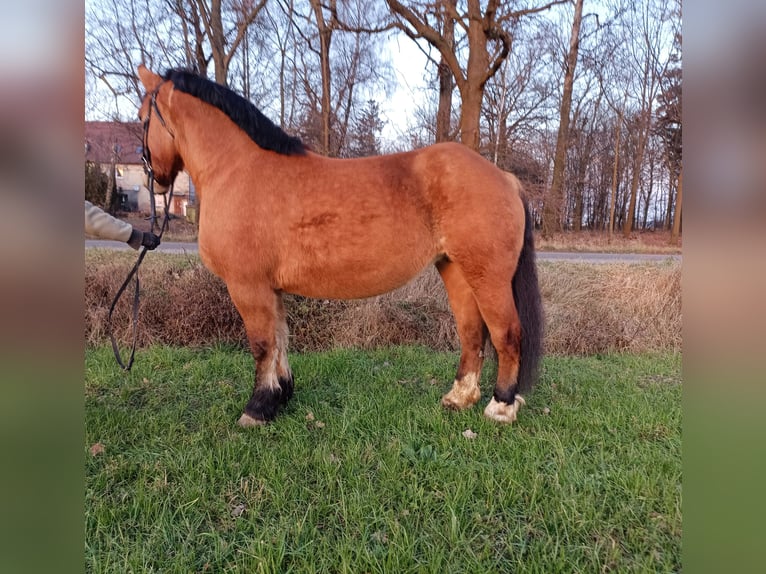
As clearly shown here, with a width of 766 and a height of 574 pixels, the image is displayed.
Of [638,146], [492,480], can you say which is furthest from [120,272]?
[638,146]

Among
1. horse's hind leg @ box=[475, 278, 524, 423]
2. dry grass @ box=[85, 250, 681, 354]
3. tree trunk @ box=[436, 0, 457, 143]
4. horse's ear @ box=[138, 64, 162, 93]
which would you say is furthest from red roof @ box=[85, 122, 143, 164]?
horse's hind leg @ box=[475, 278, 524, 423]

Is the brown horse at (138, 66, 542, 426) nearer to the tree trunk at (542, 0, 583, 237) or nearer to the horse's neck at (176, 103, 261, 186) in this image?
the horse's neck at (176, 103, 261, 186)

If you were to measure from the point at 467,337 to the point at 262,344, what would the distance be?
168 centimetres

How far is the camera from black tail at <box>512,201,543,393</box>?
10.4ft

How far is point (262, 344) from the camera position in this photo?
3.05 meters

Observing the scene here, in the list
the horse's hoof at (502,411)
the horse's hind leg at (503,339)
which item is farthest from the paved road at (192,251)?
the horse's hoof at (502,411)

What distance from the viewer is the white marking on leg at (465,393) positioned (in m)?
3.31

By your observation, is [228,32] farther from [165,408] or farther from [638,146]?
[638,146]

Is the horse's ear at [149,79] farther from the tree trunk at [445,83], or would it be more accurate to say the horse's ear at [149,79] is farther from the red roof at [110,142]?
the red roof at [110,142]

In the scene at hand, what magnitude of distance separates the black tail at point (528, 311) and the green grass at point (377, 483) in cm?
33

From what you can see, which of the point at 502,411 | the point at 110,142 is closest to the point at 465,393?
the point at 502,411

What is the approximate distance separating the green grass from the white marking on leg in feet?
0.52

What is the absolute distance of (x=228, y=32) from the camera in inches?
293
